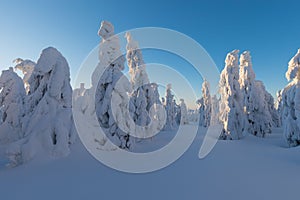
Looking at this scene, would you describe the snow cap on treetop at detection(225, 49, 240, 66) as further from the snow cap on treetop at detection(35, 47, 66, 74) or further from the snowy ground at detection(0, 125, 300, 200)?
the snow cap on treetop at detection(35, 47, 66, 74)

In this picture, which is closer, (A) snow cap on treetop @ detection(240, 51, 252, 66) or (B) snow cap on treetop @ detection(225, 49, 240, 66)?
(B) snow cap on treetop @ detection(225, 49, 240, 66)

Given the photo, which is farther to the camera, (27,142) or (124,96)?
(124,96)

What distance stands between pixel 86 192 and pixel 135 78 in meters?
16.8

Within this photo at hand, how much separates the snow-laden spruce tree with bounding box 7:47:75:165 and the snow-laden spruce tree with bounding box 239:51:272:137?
2106cm

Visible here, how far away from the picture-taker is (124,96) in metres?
13.5

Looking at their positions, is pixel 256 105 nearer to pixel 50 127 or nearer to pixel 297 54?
pixel 297 54

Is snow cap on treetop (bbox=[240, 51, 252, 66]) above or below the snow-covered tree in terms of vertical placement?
above

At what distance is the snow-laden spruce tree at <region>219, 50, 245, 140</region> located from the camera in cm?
2119

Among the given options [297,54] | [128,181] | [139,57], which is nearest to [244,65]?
[297,54]

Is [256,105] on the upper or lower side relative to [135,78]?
lower

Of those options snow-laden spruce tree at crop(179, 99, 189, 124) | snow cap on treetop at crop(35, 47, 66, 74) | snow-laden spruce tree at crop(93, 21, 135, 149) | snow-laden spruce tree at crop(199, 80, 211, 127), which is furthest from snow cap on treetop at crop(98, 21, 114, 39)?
snow-laden spruce tree at crop(179, 99, 189, 124)

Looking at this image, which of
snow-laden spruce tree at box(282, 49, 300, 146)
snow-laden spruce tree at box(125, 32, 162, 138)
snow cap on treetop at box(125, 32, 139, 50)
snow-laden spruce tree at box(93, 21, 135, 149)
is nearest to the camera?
snow-laden spruce tree at box(93, 21, 135, 149)

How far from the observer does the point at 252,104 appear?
23.1 m

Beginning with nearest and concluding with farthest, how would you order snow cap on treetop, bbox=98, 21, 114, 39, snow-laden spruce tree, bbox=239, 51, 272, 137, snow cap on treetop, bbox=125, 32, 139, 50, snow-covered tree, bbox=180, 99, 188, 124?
snow cap on treetop, bbox=98, 21, 114, 39 → snow cap on treetop, bbox=125, 32, 139, 50 → snow-laden spruce tree, bbox=239, 51, 272, 137 → snow-covered tree, bbox=180, 99, 188, 124
